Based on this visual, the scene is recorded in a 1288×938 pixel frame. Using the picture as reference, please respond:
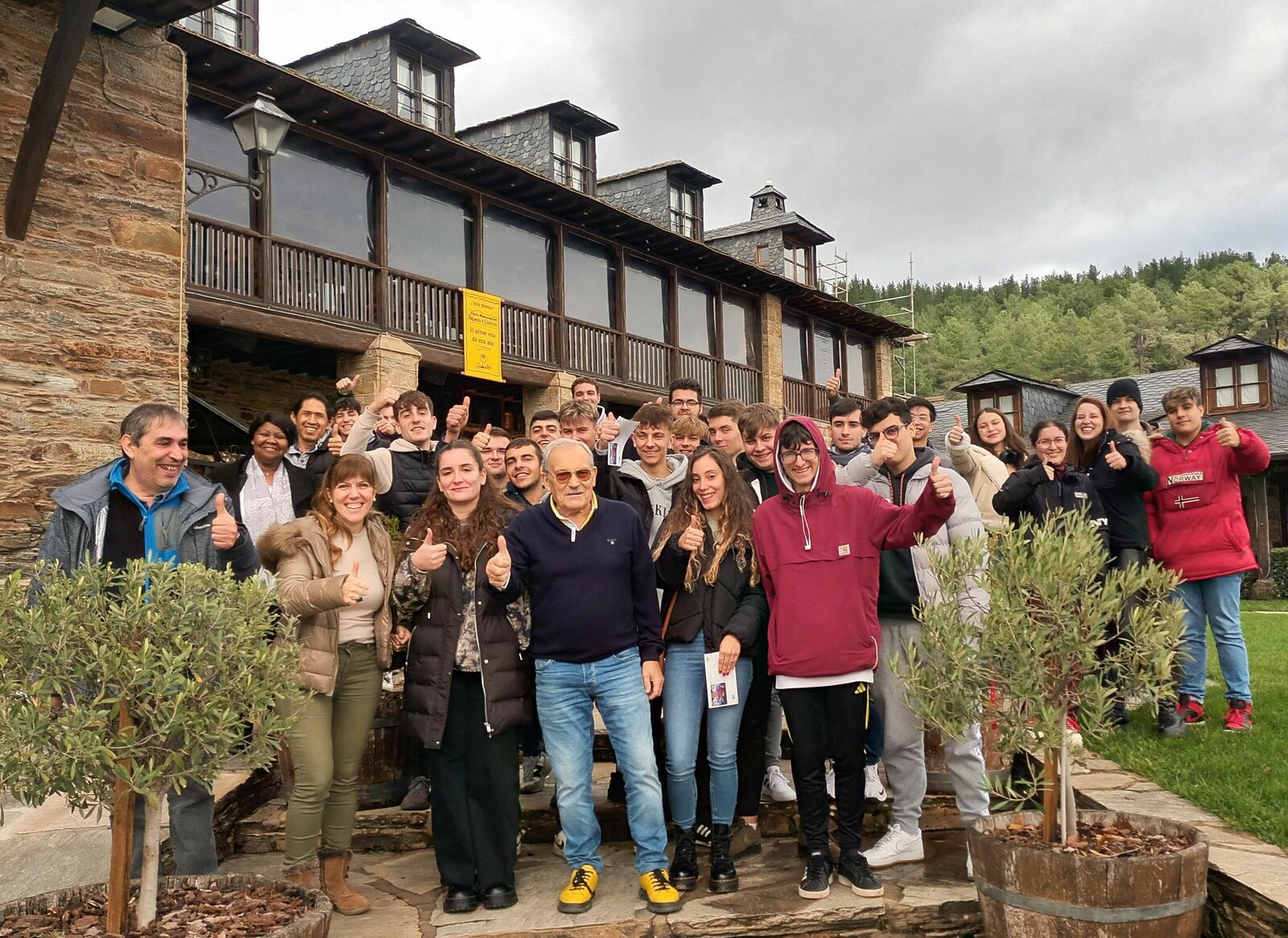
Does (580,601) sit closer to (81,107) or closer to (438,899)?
(438,899)

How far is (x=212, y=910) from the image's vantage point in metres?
2.71

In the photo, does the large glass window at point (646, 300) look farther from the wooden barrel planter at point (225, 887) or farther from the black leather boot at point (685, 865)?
the wooden barrel planter at point (225, 887)

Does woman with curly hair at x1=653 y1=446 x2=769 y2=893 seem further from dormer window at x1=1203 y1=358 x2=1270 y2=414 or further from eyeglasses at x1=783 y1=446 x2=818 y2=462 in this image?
dormer window at x1=1203 y1=358 x2=1270 y2=414

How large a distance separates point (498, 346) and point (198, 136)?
4259 mm

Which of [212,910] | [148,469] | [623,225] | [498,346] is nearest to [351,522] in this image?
[148,469]

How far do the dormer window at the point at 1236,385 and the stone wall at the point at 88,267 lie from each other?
67.9 ft

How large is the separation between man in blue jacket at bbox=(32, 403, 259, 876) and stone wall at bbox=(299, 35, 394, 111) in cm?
1095

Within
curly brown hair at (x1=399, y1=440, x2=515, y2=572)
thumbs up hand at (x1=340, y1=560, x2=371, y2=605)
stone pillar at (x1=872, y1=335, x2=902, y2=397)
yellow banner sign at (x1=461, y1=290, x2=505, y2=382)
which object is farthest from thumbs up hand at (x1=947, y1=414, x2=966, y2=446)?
stone pillar at (x1=872, y1=335, x2=902, y2=397)

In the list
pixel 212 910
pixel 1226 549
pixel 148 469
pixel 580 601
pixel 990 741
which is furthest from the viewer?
pixel 1226 549

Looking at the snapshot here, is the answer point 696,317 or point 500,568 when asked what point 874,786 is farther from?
point 696,317

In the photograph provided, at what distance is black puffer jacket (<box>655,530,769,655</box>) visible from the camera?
12.3ft

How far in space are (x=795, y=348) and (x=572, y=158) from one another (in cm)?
593

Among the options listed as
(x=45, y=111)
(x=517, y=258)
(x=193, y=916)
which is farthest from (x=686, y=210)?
(x=193, y=916)

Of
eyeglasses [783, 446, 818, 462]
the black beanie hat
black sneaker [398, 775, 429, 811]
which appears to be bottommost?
black sneaker [398, 775, 429, 811]
